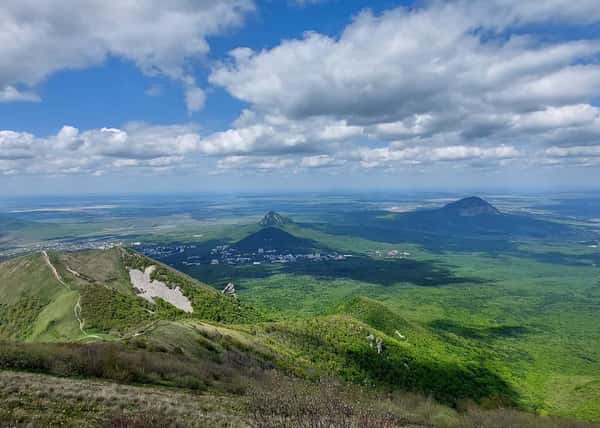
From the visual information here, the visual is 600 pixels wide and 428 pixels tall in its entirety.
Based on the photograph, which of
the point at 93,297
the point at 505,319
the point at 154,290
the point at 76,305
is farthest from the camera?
the point at 505,319

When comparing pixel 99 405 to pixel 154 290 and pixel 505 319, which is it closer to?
pixel 154 290

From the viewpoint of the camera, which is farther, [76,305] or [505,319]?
[505,319]

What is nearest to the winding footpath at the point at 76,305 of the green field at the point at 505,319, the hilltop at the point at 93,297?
the hilltop at the point at 93,297

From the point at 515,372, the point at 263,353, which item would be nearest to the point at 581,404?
the point at 515,372

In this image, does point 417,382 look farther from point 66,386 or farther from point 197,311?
point 66,386

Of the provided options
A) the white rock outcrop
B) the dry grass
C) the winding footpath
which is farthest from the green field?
the dry grass

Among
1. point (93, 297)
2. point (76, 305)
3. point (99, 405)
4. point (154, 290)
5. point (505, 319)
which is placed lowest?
point (505, 319)

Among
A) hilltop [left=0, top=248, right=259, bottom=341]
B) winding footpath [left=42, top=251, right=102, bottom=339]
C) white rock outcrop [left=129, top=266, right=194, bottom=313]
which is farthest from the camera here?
white rock outcrop [left=129, top=266, right=194, bottom=313]

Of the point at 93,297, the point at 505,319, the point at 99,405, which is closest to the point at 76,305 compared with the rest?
the point at 93,297

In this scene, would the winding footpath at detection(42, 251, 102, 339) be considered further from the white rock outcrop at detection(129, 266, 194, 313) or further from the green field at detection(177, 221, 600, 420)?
the green field at detection(177, 221, 600, 420)

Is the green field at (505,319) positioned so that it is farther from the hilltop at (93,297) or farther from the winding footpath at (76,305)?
the winding footpath at (76,305)

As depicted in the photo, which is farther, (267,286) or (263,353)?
(267,286)
